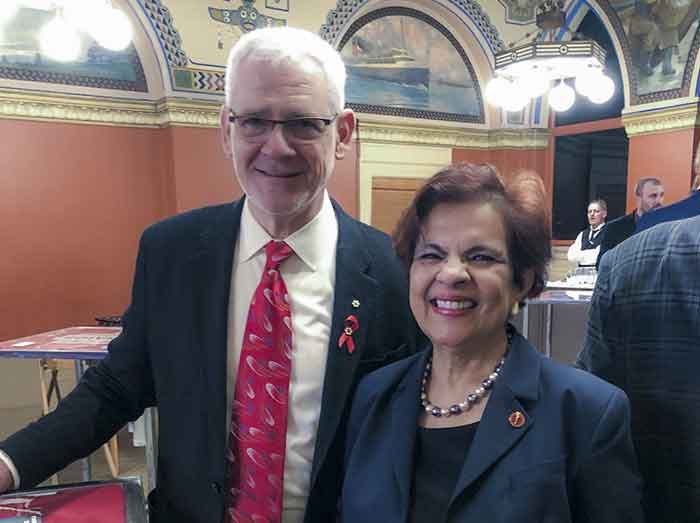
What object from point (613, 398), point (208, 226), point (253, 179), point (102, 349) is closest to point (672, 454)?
point (613, 398)

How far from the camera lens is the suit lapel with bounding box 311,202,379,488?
132 cm

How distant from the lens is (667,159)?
22.8ft

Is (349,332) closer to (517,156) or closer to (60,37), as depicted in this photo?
(60,37)

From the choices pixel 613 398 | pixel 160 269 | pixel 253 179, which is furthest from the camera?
pixel 160 269

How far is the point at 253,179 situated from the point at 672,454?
106 cm

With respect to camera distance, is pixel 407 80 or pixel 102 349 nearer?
pixel 102 349

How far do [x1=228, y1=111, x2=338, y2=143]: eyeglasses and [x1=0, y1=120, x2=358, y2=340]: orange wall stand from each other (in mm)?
4755

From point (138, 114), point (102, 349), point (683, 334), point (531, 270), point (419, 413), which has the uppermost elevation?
point (138, 114)

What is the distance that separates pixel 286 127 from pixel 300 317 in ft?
1.49

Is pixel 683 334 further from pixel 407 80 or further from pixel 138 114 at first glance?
pixel 407 80

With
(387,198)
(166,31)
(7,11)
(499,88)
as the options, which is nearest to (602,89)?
(499,88)

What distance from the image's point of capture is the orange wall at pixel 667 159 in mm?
6797

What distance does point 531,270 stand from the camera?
122 cm

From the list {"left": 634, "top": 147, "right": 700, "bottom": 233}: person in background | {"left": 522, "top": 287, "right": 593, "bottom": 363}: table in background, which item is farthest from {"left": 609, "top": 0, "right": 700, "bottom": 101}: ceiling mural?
{"left": 634, "top": 147, "right": 700, "bottom": 233}: person in background
